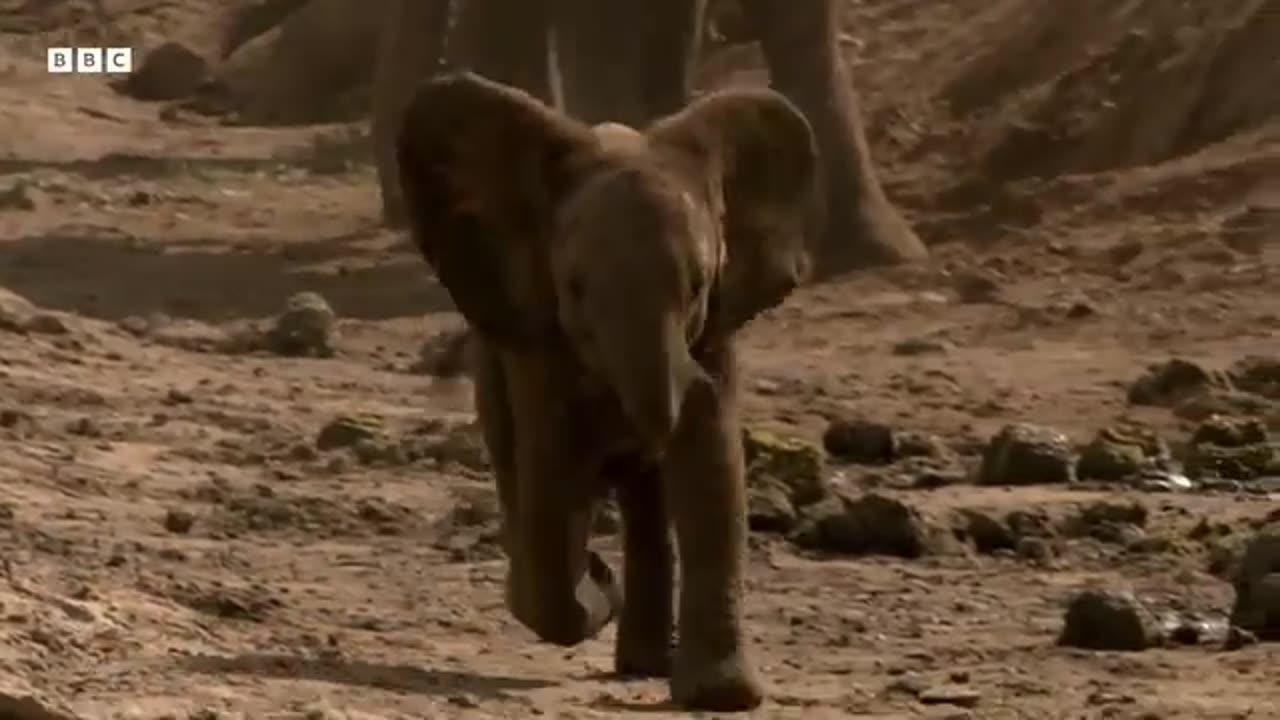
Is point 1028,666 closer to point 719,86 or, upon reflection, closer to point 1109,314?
point 1109,314

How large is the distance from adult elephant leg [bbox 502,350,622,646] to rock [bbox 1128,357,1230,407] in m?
5.05

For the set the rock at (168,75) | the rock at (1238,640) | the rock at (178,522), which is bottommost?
the rock at (168,75)

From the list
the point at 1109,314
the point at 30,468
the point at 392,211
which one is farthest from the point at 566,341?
the point at 392,211

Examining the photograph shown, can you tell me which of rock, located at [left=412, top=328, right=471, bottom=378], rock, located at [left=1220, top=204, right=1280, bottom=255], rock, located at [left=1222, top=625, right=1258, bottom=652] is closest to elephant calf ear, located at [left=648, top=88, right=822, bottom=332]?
rock, located at [left=1222, top=625, right=1258, bottom=652]

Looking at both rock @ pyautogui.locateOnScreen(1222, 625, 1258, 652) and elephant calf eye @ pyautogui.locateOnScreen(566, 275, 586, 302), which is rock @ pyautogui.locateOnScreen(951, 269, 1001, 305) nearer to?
rock @ pyautogui.locateOnScreen(1222, 625, 1258, 652)

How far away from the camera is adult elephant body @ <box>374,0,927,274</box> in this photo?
14828 mm

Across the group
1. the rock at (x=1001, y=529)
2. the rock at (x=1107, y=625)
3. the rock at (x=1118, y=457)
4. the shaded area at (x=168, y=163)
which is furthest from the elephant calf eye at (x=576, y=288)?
the shaded area at (x=168, y=163)

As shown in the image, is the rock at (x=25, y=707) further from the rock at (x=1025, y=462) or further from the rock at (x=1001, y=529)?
the rock at (x=1025, y=462)

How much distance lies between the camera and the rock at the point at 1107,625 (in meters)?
7.09

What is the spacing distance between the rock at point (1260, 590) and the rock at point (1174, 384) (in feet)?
12.5

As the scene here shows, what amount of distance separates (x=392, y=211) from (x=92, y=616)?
410 inches

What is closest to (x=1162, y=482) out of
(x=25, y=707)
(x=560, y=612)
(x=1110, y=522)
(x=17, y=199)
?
(x=1110, y=522)

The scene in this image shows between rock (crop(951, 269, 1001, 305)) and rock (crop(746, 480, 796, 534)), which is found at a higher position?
rock (crop(746, 480, 796, 534))

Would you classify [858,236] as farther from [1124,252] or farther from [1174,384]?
Answer: [1174,384]
